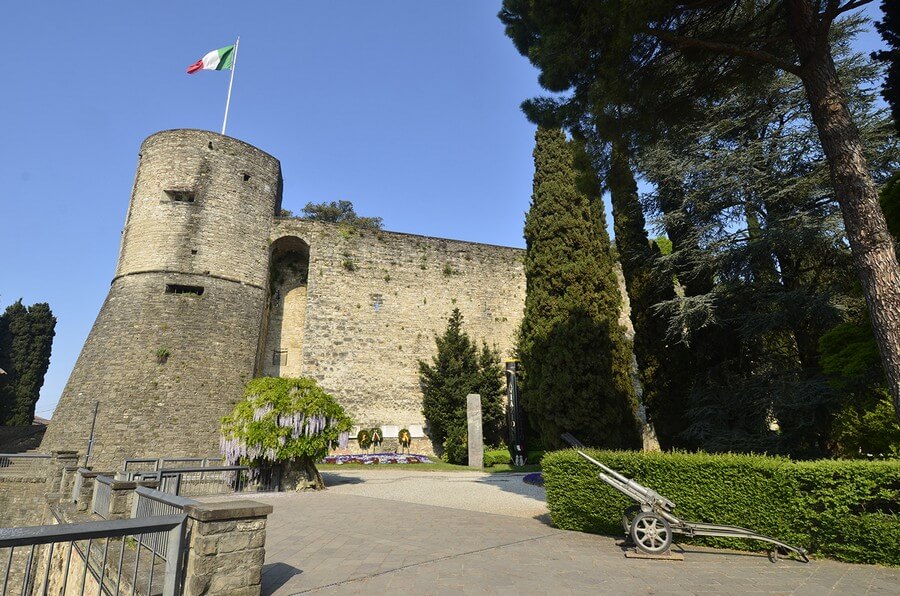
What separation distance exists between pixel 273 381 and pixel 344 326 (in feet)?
29.5

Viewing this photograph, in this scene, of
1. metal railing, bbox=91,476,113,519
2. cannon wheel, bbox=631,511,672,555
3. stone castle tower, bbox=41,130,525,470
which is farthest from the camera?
stone castle tower, bbox=41,130,525,470

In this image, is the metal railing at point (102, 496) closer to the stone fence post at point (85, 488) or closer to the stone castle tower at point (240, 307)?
the stone fence post at point (85, 488)

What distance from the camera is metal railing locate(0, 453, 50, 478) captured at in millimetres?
11922

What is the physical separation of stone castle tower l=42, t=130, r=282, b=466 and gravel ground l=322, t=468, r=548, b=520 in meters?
5.45

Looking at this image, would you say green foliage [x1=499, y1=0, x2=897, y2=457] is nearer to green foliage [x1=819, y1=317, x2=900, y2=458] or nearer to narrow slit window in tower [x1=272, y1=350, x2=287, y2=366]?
green foliage [x1=819, y1=317, x2=900, y2=458]

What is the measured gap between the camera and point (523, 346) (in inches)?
630

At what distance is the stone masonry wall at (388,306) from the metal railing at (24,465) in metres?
8.21

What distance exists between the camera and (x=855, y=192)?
5.76 metres

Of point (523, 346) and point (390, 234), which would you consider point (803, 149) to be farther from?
point (390, 234)

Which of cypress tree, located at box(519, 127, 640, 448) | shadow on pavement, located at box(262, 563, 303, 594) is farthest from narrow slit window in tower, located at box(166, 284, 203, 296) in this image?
shadow on pavement, located at box(262, 563, 303, 594)

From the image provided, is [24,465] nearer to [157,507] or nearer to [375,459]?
[375,459]

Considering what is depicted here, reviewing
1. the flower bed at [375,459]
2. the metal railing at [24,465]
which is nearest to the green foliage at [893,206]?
the flower bed at [375,459]

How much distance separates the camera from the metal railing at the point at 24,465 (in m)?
11.9

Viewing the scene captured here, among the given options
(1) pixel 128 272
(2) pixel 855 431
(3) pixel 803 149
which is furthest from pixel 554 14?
(1) pixel 128 272
